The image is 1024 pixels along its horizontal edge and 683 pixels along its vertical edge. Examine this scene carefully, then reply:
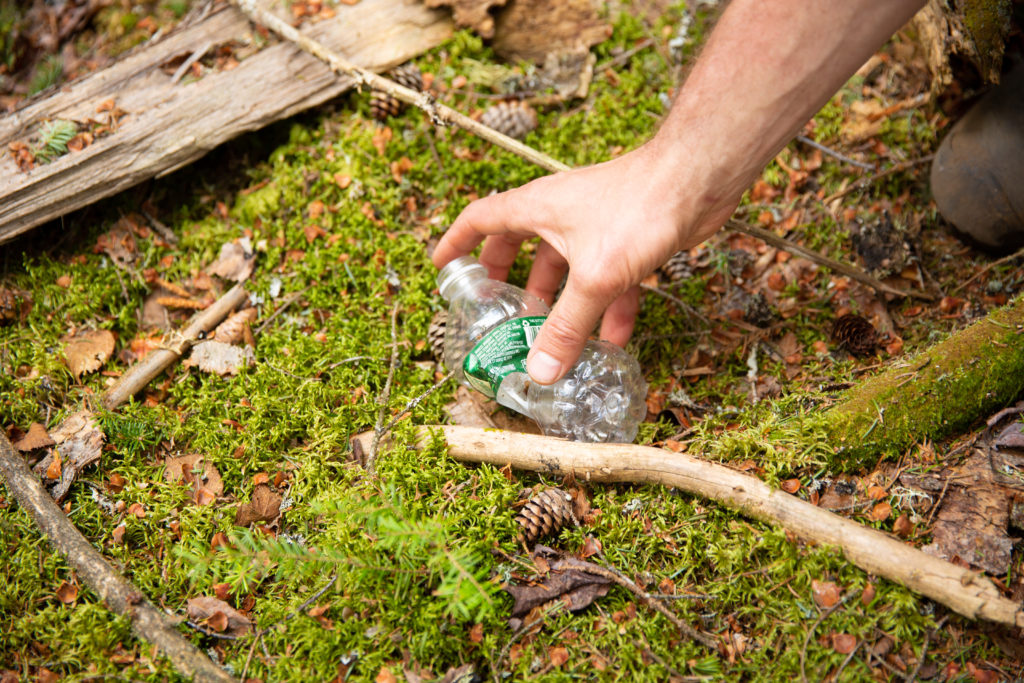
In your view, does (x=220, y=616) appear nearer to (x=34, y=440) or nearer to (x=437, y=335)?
(x=34, y=440)

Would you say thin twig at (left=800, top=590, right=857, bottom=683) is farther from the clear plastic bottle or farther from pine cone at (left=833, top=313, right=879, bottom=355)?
pine cone at (left=833, top=313, right=879, bottom=355)

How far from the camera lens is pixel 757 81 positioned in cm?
227

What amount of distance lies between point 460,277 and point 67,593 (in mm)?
2227

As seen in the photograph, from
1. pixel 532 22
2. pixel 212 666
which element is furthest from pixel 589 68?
pixel 212 666

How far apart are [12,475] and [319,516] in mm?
1458

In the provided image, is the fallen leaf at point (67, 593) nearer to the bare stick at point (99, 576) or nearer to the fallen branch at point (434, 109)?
the bare stick at point (99, 576)

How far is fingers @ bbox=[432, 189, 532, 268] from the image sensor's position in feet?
9.35

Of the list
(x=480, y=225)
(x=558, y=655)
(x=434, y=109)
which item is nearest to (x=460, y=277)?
(x=480, y=225)

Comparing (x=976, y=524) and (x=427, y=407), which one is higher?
(x=427, y=407)

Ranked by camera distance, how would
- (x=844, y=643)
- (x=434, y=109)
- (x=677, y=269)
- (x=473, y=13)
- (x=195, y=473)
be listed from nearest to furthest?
(x=844, y=643), (x=195, y=473), (x=434, y=109), (x=677, y=269), (x=473, y=13)

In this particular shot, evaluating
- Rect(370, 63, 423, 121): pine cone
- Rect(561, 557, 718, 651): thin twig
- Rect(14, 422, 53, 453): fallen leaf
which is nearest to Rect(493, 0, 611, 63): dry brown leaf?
Rect(370, 63, 423, 121): pine cone

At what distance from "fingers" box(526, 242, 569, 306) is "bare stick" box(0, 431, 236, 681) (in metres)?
2.30

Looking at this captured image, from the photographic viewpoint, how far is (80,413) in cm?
309

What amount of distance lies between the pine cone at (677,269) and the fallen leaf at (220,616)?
9.27ft
